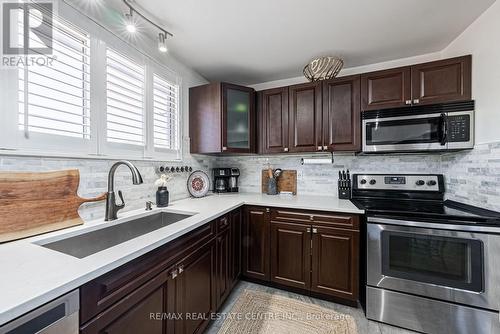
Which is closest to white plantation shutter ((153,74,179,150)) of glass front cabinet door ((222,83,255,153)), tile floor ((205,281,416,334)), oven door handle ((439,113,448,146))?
glass front cabinet door ((222,83,255,153))

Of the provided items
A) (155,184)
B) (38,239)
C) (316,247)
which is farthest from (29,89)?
(316,247)

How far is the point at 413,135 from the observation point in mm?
1815

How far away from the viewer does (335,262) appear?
180 centimetres

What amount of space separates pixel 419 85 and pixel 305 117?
1.03 metres

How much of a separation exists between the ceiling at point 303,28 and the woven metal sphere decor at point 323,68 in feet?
0.37

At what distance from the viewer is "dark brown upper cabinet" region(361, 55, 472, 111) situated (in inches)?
67.2

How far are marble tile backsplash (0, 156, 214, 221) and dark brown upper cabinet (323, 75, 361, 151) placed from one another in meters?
1.72

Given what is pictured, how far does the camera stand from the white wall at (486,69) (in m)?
1.42

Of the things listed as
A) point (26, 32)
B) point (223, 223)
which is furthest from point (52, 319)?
point (26, 32)

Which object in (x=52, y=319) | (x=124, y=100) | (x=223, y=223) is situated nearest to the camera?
(x=52, y=319)

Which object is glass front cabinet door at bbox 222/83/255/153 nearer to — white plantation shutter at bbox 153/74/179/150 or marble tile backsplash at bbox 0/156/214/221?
white plantation shutter at bbox 153/74/179/150

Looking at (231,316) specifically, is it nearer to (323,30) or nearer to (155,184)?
(155,184)

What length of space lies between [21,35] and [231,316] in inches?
90.2

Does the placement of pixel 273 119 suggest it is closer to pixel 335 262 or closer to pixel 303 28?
pixel 303 28
